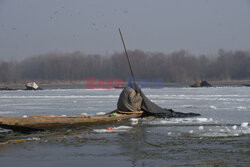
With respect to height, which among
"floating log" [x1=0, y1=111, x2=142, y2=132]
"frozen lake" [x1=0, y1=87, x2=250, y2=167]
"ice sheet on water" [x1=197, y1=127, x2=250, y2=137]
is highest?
"floating log" [x1=0, y1=111, x2=142, y2=132]

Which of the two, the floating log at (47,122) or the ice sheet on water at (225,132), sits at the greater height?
the floating log at (47,122)

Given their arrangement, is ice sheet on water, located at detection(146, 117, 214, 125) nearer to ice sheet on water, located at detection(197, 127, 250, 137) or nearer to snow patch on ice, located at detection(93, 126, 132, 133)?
snow patch on ice, located at detection(93, 126, 132, 133)

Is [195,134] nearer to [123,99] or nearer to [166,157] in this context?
[166,157]

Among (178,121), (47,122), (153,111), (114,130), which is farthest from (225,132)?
(47,122)

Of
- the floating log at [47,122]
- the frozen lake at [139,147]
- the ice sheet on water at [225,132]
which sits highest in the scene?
A: the floating log at [47,122]

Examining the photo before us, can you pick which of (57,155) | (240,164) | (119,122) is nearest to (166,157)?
(240,164)

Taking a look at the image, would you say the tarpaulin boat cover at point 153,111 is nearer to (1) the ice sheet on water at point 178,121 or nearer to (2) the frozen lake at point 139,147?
(1) the ice sheet on water at point 178,121

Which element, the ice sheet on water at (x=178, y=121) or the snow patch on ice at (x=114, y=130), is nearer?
the snow patch on ice at (x=114, y=130)

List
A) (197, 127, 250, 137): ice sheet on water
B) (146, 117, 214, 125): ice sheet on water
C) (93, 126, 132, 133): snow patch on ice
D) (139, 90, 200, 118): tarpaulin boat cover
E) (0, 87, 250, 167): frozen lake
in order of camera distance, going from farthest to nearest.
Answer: (139, 90, 200, 118): tarpaulin boat cover → (146, 117, 214, 125): ice sheet on water → (93, 126, 132, 133): snow patch on ice → (197, 127, 250, 137): ice sheet on water → (0, 87, 250, 167): frozen lake

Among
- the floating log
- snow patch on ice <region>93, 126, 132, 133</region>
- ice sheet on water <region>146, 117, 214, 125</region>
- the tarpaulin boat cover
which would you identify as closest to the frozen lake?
snow patch on ice <region>93, 126, 132, 133</region>

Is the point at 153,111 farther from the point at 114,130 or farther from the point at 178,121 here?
the point at 114,130

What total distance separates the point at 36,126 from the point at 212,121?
7.02 meters

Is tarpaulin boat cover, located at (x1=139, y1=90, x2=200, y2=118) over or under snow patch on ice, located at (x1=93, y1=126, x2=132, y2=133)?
over

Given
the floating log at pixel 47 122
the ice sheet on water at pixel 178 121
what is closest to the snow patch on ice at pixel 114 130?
the floating log at pixel 47 122
